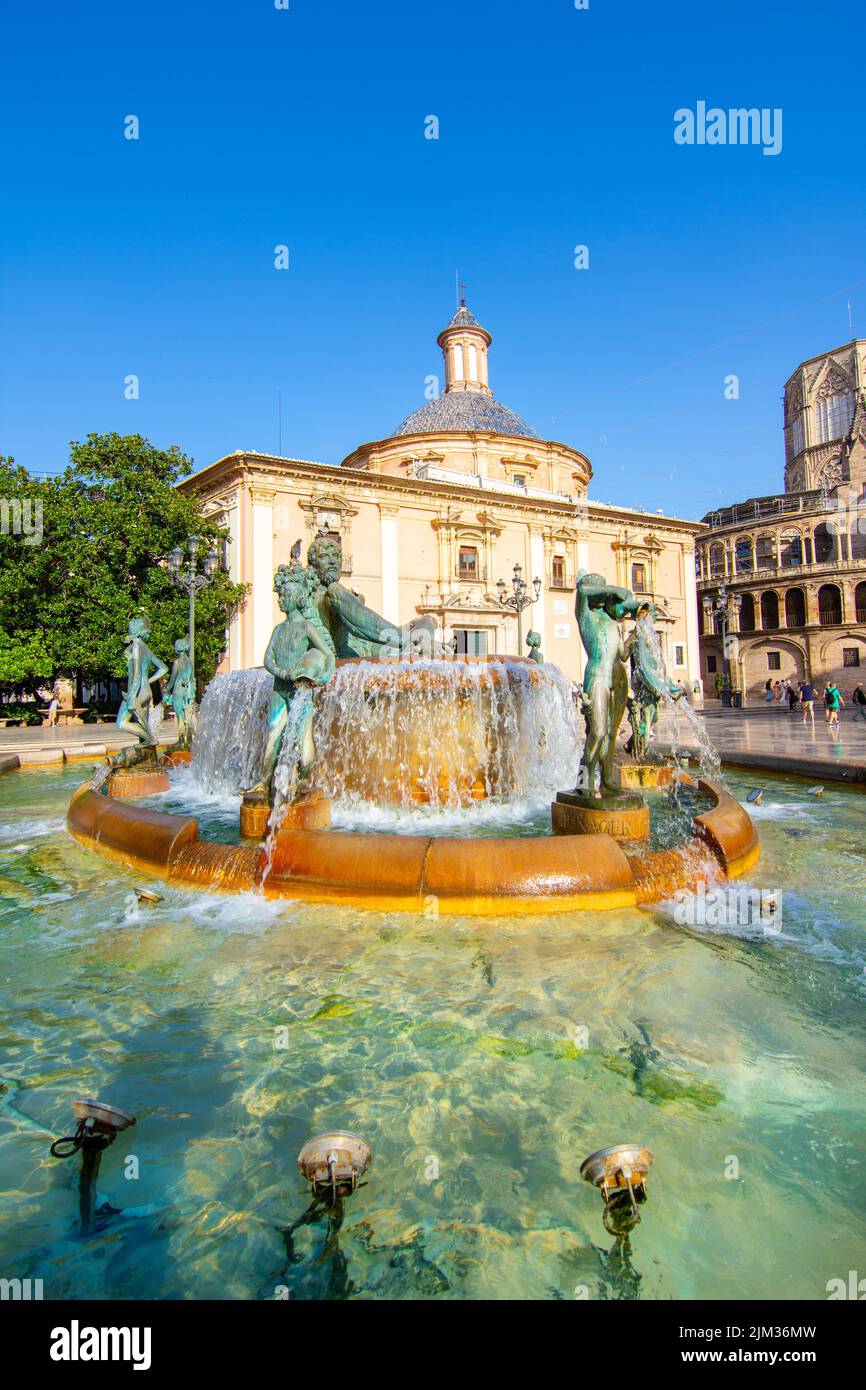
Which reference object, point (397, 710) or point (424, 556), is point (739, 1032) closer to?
point (397, 710)

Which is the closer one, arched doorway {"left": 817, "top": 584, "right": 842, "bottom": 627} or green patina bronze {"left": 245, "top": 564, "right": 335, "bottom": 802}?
green patina bronze {"left": 245, "top": 564, "right": 335, "bottom": 802}

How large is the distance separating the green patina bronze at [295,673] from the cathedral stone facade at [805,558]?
36.3 meters

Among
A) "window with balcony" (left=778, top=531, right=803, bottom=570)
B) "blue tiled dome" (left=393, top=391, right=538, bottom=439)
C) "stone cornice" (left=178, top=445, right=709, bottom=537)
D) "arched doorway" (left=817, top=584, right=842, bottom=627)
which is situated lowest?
"arched doorway" (left=817, top=584, right=842, bottom=627)

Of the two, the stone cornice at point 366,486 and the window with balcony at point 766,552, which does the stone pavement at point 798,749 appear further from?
the window with balcony at point 766,552

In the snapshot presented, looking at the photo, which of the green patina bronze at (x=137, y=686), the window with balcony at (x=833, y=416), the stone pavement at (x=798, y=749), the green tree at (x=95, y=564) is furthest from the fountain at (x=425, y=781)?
the window with balcony at (x=833, y=416)

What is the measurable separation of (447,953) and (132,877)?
267 centimetres

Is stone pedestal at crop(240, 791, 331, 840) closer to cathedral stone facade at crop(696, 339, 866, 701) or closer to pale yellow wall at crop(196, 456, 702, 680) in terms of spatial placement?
pale yellow wall at crop(196, 456, 702, 680)

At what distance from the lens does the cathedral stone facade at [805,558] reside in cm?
4372

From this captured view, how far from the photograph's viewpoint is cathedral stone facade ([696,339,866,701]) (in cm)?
4372

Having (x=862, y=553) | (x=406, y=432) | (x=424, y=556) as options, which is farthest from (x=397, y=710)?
(x=862, y=553)

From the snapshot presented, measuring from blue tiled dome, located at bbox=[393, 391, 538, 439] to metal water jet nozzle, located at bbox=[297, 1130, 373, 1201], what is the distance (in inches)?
1439

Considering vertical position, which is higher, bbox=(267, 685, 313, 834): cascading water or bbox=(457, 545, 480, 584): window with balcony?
bbox=(457, 545, 480, 584): window with balcony

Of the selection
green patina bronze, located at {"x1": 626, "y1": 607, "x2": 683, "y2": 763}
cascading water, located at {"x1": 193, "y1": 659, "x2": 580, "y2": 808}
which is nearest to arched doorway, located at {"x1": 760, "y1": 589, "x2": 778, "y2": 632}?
green patina bronze, located at {"x1": 626, "y1": 607, "x2": 683, "y2": 763}
